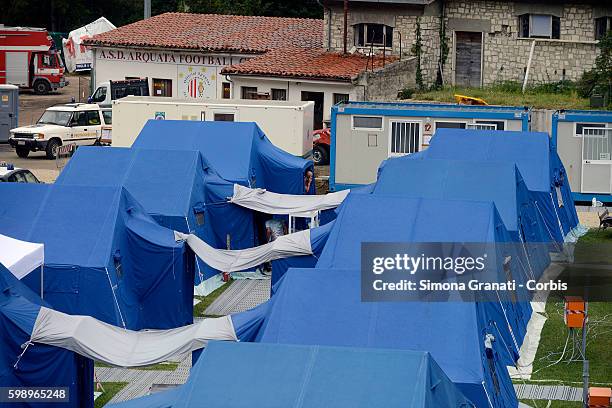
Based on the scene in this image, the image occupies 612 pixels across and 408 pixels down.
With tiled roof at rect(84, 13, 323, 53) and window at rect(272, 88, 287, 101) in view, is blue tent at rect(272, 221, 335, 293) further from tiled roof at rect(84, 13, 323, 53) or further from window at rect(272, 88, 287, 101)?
tiled roof at rect(84, 13, 323, 53)

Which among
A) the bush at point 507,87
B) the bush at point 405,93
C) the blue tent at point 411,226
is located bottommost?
the blue tent at point 411,226

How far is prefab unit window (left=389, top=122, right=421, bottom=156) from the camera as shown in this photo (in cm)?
Answer: 3014

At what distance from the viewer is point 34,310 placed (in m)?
15.9

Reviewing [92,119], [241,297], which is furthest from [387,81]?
[241,297]

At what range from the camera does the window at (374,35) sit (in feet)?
127

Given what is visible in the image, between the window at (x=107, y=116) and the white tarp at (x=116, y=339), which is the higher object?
the window at (x=107, y=116)

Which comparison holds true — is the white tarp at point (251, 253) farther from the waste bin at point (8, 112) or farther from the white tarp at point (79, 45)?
the white tarp at point (79, 45)

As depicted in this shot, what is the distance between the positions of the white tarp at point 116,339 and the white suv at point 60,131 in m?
19.9

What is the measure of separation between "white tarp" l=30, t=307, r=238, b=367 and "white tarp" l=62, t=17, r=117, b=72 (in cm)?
3702

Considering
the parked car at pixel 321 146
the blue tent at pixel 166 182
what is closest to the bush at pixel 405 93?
the parked car at pixel 321 146

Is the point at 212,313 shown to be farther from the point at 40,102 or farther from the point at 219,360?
the point at 40,102

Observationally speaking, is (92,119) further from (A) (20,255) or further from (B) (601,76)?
(A) (20,255)

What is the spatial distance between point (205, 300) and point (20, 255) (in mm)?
5329

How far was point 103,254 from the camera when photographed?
64.7 ft
